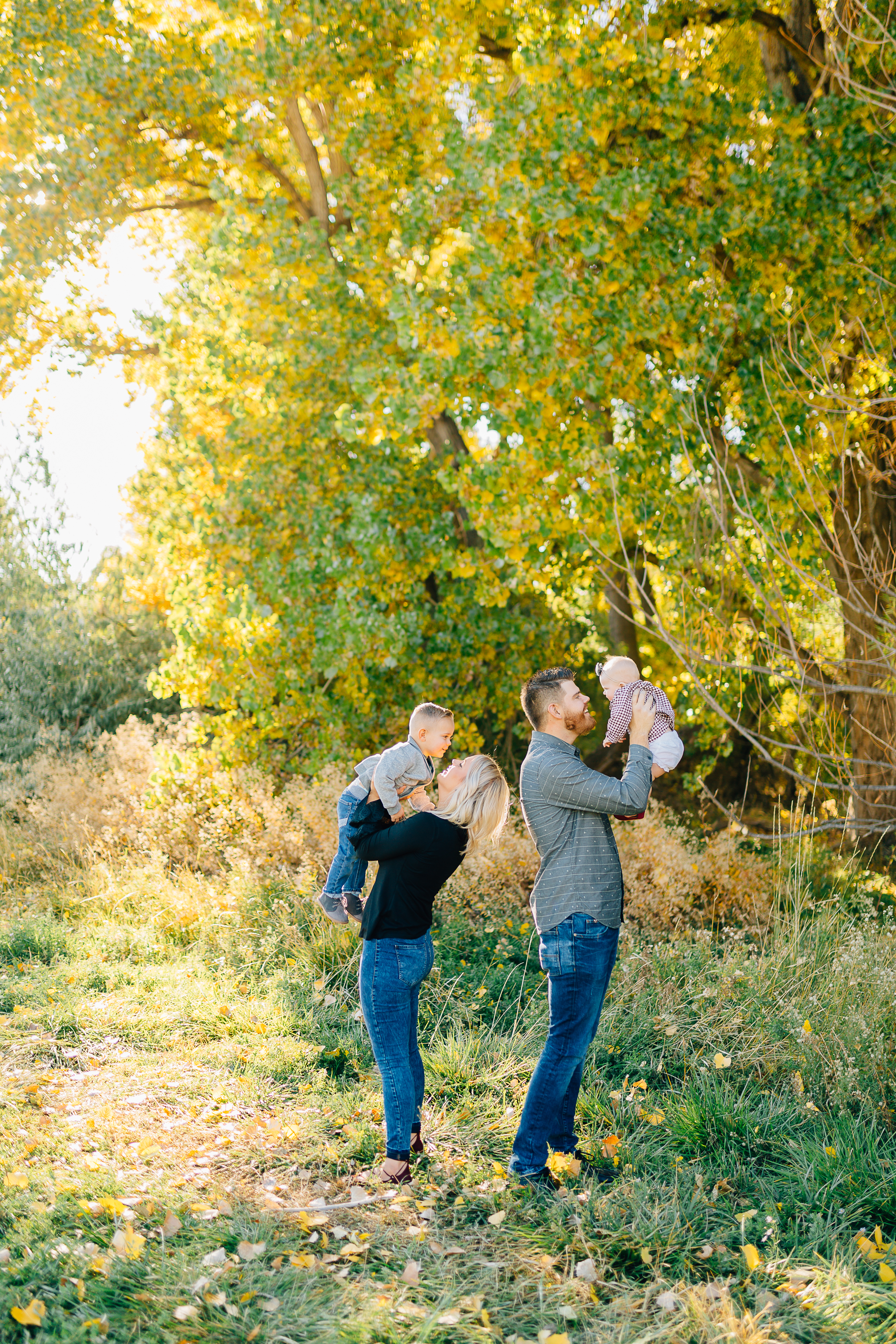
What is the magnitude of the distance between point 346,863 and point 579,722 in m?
1.08

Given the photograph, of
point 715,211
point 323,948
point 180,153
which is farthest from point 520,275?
point 180,153

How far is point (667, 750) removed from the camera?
11.4ft

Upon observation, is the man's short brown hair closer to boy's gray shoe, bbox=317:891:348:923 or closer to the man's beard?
the man's beard

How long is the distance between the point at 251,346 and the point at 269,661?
3.02 m

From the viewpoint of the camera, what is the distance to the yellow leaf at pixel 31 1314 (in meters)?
2.89

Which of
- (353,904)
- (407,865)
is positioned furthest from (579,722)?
(353,904)

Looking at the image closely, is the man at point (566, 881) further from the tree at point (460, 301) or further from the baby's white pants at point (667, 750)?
the tree at point (460, 301)

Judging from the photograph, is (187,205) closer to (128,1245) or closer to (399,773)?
(399,773)

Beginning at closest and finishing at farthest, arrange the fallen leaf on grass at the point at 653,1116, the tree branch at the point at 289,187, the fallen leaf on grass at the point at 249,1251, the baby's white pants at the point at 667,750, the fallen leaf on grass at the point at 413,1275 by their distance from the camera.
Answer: the fallen leaf on grass at the point at 413,1275
the fallen leaf on grass at the point at 249,1251
the baby's white pants at the point at 667,750
the fallen leaf on grass at the point at 653,1116
the tree branch at the point at 289,187

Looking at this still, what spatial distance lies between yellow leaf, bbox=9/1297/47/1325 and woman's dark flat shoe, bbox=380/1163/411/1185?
133 centimetres

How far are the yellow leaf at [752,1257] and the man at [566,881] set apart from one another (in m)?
0.79

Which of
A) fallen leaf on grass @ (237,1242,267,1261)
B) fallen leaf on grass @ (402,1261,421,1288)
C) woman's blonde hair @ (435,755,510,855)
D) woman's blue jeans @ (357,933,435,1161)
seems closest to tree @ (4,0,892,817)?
woman's blonde hair @ (435,755,510,855)

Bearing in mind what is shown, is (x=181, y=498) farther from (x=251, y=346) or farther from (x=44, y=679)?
(x=44, y=679)

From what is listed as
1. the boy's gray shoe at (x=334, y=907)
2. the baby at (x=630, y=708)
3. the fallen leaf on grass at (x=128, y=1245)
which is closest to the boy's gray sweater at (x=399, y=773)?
the boy's gray shoe at (x=334, y=907)
